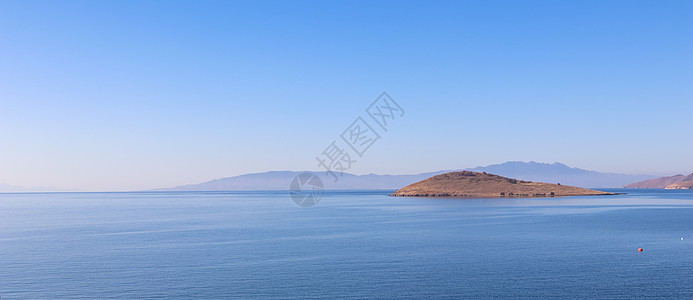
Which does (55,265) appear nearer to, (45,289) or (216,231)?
(45,289)

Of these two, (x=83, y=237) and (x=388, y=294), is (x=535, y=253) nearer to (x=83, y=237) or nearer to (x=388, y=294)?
(x=388, y=294)

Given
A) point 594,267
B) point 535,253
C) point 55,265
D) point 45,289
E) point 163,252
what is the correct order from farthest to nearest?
point 163,252 < point 535,253 < point 55,265 < point 594,267 < point 45,289

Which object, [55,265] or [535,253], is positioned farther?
[535,253]

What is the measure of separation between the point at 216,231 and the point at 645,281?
55594mm

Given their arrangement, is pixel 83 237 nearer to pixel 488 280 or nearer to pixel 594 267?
pixel 488 280

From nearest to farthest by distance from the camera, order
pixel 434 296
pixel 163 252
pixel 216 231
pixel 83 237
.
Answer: pixel 434 296 → pixel 163 252 → pixel 83 237 → pixel 216 231

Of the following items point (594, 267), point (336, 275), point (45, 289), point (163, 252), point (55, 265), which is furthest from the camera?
point (163, 252)

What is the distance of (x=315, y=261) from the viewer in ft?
139

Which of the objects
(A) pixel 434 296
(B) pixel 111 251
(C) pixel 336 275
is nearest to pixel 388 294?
(A) pixel 434 296

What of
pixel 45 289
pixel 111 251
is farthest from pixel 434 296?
pixel 111 251

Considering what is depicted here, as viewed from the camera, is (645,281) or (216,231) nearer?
(645,281)

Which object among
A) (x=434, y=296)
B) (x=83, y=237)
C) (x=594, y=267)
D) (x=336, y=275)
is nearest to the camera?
(x=434, y=296)

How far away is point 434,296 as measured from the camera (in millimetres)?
29906

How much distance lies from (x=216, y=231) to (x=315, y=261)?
112 ft
